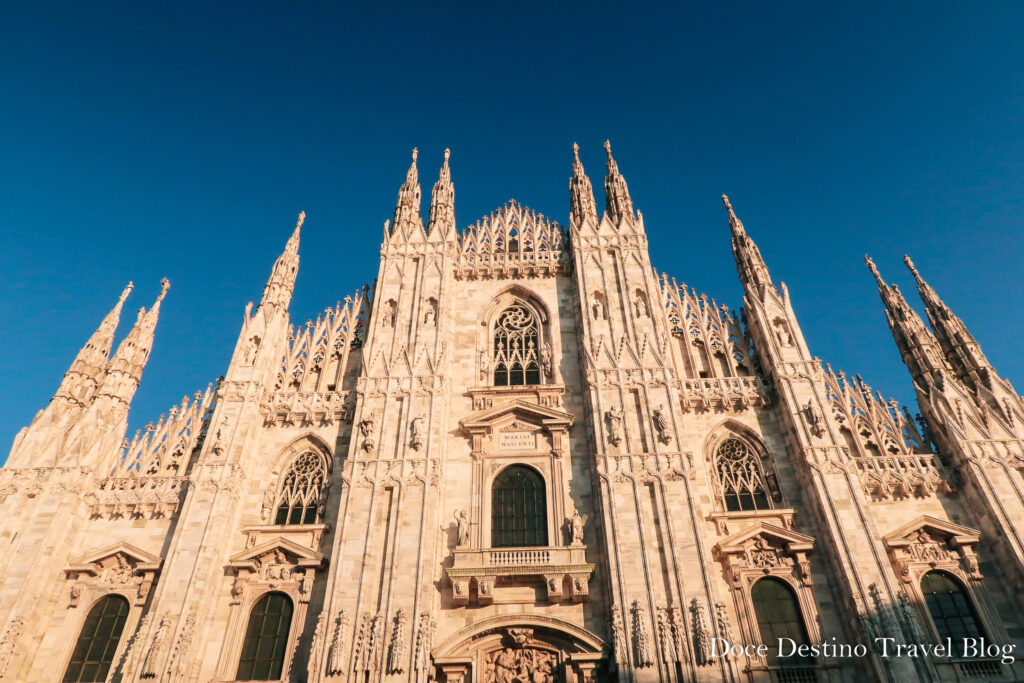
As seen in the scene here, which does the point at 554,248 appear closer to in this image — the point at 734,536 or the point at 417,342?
the point at 417,342

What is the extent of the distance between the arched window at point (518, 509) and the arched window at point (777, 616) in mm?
6063

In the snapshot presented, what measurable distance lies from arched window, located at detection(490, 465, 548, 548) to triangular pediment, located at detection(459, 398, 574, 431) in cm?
157

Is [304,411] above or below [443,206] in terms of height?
below

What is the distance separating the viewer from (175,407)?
21.5m

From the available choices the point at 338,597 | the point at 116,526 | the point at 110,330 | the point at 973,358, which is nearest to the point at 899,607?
the point at 973,358

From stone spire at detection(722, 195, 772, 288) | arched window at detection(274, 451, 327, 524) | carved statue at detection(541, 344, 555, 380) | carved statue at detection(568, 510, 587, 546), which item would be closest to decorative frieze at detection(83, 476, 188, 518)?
arched window at detection(274, 451, 327, 524)

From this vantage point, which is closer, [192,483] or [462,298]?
[192,483]

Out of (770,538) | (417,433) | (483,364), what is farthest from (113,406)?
(770,538)

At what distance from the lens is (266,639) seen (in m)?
17.0

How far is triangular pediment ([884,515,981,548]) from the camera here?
674 inches

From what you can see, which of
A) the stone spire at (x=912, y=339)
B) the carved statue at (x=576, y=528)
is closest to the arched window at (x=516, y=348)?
the carved statue at (x=576, y=528)

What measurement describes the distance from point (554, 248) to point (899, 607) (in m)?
17.1

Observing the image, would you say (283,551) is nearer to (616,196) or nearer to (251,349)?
(251,349)

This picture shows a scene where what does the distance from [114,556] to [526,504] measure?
39.5ft
